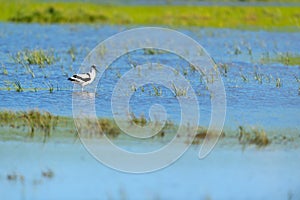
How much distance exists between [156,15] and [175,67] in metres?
12.0

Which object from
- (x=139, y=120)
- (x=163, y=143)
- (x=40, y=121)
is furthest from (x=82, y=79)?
(x=163, y=143)

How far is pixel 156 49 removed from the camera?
22.0m

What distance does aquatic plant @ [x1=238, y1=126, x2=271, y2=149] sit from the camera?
11.8 metres

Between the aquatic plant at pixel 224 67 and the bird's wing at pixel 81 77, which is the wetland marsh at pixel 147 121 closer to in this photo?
the aquatic plant at pixel 224 67

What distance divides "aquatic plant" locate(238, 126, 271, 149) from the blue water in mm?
717

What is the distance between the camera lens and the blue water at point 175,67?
13938mm

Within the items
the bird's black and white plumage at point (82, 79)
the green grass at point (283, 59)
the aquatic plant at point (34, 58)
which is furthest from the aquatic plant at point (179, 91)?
the green grass at point (283, 59)

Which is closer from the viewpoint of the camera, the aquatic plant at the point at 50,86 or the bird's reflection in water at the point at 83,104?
the bird's reflection in water at the point at 83,104

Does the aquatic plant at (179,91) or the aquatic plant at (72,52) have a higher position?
the aquatic plant at (72,52)

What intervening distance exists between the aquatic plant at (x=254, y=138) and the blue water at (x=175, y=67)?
717mm

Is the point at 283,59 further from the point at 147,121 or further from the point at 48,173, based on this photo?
the point at 48,173

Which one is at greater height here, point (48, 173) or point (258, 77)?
point (258, 77)

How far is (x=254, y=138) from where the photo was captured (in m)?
11.9

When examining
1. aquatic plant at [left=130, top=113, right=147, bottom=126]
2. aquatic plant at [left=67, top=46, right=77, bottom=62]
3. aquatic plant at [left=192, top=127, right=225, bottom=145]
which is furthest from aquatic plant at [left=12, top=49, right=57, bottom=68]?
aquatic plant at [left=192, top=127, right=225, bottom=145]
